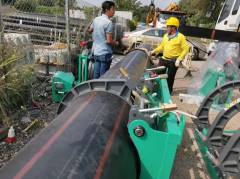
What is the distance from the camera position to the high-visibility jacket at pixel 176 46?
4391mm

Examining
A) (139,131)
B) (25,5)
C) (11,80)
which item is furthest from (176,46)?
(139,131)

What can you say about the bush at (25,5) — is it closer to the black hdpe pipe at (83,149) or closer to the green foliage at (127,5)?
the black hdpe pipe at (83,149)

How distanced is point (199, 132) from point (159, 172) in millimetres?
1390

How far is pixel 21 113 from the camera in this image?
11.0 ft

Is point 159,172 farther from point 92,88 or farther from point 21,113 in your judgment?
point 21,113

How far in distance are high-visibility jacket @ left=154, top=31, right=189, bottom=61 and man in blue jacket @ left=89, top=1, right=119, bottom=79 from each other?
1.22m

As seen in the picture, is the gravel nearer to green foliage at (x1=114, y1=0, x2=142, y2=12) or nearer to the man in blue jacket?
the man in blue jacket

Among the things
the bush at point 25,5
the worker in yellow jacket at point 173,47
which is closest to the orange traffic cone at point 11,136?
the worker in yellow jacket at point 173,47

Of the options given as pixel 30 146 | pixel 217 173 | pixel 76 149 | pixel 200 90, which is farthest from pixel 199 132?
pixel 200 90

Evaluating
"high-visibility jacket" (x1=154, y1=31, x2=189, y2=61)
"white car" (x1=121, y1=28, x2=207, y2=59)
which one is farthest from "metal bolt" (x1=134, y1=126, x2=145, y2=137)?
"white car" (x1=121, y1=28, x2=207, y2=59)

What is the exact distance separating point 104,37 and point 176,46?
161 cm

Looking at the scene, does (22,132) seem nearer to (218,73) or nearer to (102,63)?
(102,63)

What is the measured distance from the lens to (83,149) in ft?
3.62

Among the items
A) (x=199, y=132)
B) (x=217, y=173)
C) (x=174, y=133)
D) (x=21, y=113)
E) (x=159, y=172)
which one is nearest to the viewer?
(x=174, y=133)
